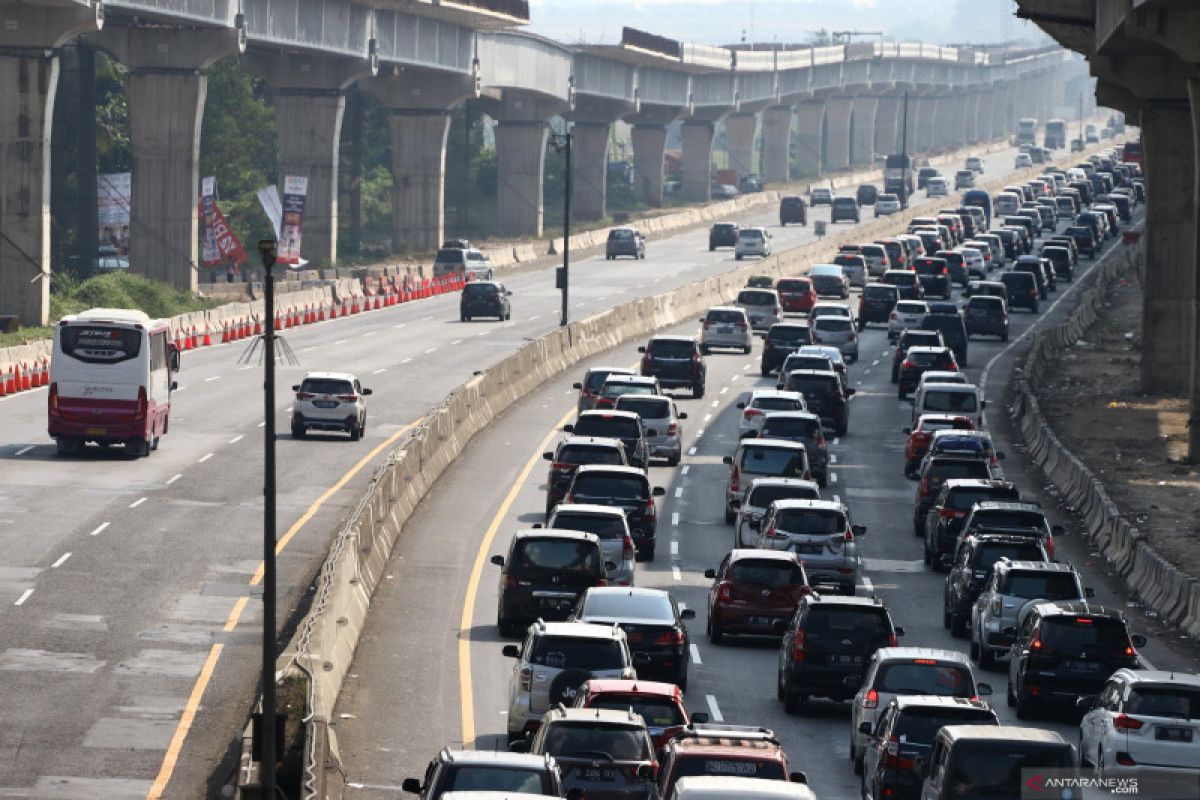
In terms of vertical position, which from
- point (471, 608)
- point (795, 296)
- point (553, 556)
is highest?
point (795, 296)

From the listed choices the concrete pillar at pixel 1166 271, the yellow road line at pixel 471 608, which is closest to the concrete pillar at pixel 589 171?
the concrete pillar at pixel 1166 271

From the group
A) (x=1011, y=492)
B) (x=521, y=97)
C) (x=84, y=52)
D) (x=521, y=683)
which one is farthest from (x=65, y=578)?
(x=521, y=97)

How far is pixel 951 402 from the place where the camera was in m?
58.9

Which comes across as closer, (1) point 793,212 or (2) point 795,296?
(2) point 795,296

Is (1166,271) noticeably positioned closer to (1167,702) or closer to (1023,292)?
(1023,292)

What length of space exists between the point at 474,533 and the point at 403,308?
5285cm

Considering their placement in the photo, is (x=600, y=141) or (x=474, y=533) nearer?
(x=474, y=533)

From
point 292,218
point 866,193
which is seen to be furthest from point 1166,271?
point 866,193

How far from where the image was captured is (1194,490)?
176 feet

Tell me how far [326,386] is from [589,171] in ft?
336

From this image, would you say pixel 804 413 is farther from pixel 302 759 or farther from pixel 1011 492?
pixel 302 759

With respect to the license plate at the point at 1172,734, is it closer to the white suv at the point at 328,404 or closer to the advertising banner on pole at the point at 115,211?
the white suv at the point at 328,404

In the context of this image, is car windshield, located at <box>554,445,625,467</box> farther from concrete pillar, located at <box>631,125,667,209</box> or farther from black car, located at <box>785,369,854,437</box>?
concrete pillar, located at <box>631,125,667,209</box>

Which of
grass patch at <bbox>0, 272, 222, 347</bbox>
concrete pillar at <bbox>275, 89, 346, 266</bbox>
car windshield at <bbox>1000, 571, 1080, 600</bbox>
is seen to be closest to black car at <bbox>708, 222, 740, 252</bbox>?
concrete pillar at <bbox>275, 89, 346, 266</bbox>
